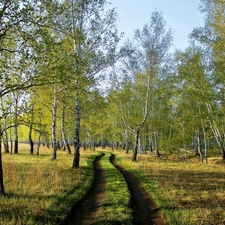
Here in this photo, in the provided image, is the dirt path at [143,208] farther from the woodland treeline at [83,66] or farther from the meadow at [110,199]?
the woodland treeline at [83,66]

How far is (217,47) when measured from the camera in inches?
599

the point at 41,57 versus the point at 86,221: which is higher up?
the point at 41,57

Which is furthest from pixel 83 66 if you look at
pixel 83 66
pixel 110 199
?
pixel 110 199

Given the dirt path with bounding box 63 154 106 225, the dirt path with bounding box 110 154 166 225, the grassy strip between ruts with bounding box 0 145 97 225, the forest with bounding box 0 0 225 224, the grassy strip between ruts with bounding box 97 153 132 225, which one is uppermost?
the forest with bounding box 0 0 225 224

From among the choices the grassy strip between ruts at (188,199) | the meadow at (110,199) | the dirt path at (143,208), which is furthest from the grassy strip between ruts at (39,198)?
the grassy strip between ruts at (188,199)

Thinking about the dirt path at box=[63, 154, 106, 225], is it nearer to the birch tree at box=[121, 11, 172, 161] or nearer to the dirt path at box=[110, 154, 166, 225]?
the dirt path at box=[110, 154, 166, 225]

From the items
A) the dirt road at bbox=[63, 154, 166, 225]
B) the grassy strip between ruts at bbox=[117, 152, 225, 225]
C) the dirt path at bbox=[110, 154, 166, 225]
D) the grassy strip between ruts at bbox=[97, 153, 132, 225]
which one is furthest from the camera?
the grassy strip between ruts at bbox=[117, 152, 225, 225]

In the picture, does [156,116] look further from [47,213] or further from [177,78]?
[47,213]

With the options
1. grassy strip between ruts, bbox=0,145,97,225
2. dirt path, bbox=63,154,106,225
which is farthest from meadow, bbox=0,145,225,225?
dirt path, bbox=63,154,106,225

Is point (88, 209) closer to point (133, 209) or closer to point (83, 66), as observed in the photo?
point (133, 209)

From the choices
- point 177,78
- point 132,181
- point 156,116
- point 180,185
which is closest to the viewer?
point 180,185

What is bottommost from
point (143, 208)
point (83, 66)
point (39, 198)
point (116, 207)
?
point (143, 208)

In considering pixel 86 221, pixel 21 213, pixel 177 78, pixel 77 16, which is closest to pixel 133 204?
pixel 86 221

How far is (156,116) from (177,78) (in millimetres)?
13765
